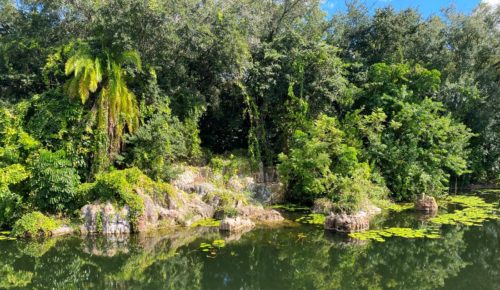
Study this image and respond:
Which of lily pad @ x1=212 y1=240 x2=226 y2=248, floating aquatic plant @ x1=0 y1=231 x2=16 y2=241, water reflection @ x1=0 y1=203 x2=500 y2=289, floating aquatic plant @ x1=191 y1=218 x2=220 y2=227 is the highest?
floating aquatic plant @ x1=191 y1=218 x2=220 y2=227

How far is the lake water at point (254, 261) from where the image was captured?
1055 centimetres

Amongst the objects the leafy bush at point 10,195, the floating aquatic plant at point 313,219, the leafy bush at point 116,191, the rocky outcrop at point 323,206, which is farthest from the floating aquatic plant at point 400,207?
the leafy bush at point 10,195

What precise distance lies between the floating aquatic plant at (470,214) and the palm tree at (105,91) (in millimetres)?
13166

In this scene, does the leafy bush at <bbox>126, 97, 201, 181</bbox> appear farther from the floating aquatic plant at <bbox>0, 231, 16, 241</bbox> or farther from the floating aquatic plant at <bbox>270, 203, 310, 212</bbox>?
the floating aquatic plant at <bbox>0, 231, 16, 241</bbox>

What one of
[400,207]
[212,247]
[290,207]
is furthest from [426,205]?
[212,247]

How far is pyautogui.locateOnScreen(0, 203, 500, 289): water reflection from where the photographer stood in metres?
10.6

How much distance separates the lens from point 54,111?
1725 cm

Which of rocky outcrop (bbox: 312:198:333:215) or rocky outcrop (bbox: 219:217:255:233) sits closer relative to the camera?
rocky outcrop (bbox: 219:217:255:233)

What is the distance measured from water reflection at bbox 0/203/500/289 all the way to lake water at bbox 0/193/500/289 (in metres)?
0.02

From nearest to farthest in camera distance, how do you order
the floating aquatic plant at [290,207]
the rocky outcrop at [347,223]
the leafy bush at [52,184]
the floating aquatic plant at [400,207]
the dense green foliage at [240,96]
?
the leafy bush at [52,184] < the rocky outcrop at [347,223] < the dense green foliage at [240,96] < the floating aquatic plant at [290,207] < the floating aquatic plant at [400,207]

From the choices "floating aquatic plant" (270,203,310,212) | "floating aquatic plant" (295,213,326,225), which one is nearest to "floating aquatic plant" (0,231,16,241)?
"floating aquatic plant" (295,213,326,225)

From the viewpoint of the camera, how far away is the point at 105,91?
17500 mm

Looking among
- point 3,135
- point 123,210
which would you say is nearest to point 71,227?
point 123,210

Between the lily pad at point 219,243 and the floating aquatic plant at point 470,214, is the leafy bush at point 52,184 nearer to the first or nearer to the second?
the lily pad at point 219,243
